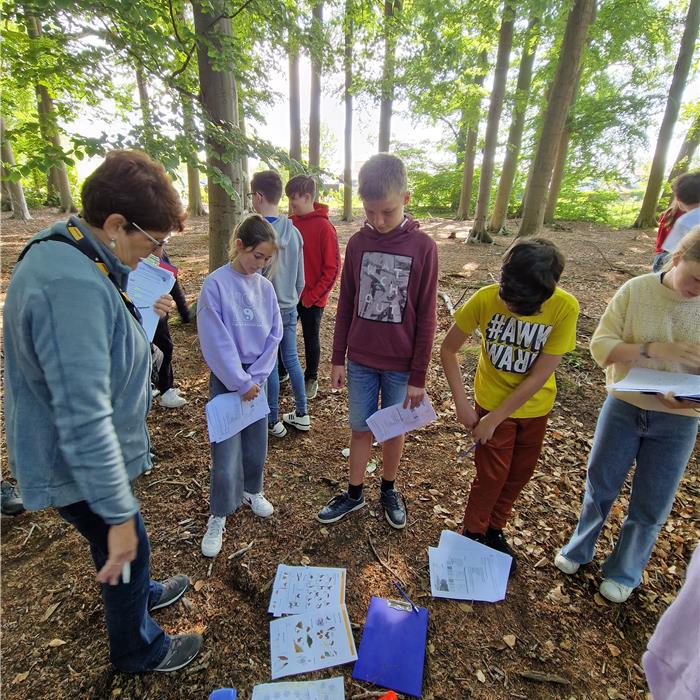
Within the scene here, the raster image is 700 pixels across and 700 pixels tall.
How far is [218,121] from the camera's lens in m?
3.52

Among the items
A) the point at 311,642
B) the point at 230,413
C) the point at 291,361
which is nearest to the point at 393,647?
the point at 311,642

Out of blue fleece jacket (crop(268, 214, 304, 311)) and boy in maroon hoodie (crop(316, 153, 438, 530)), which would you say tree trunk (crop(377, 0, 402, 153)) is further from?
boy in maroon hoodie (crop(316, 153, 438, 530))

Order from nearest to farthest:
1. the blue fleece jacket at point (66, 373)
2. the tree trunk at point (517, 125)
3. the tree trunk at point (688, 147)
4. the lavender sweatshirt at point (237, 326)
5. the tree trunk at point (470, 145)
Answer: the blue fleece jacket at point (66, 373) → the lavender sweatshirt at point (237, 326) → the tree trunk at point (517, 125) → the tree trunk at point (470, 145) → the tree trunk at point (688, 147)

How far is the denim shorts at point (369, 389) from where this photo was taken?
2219 millimetres

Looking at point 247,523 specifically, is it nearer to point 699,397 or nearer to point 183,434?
point 183,434

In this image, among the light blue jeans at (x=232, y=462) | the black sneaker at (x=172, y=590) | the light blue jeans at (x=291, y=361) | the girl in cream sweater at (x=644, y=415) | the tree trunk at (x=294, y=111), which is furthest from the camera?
the tree trunk at (x=294, y=111)

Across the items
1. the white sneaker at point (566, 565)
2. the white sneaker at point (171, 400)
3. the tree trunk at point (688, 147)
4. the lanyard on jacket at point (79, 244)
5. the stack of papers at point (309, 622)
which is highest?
the tree trunk at point (688, 147)

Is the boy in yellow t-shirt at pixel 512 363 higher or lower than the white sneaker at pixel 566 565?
higher

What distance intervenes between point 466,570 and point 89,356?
2.14 m

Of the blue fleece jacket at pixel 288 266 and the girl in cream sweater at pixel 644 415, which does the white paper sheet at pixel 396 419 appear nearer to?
the girl in cream sweater at pixel 644 415

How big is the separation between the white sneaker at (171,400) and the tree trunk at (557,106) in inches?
302

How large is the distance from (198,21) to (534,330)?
3.81 m

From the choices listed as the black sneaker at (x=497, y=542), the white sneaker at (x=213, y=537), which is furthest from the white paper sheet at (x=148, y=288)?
the black sneaker at (x=497, y=542)

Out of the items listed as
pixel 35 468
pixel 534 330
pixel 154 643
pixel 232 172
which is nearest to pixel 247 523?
pixel 154 643
